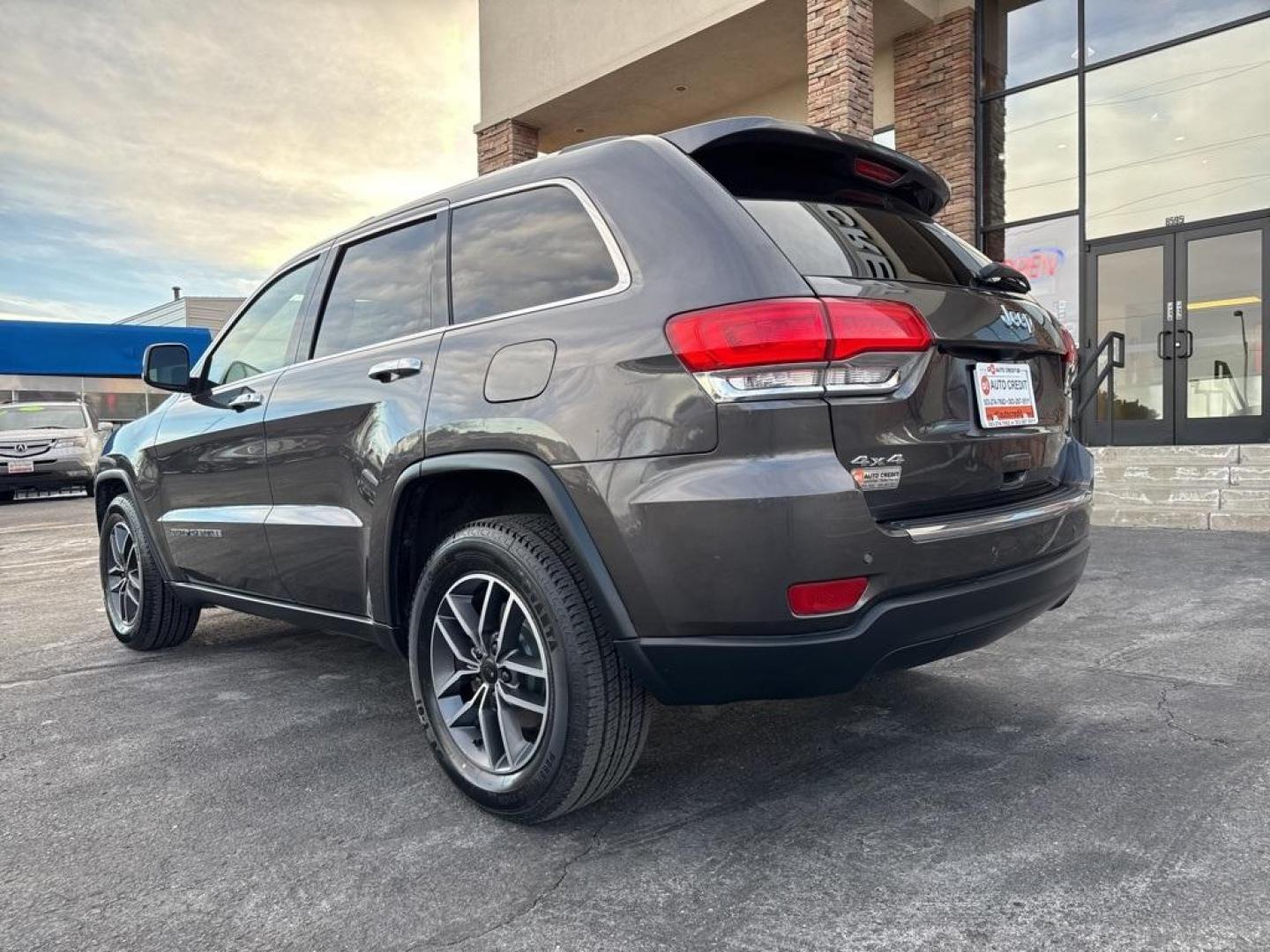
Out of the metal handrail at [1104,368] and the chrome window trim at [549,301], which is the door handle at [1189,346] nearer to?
the metal handrail at [1104,368]

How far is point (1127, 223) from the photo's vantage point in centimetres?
1088

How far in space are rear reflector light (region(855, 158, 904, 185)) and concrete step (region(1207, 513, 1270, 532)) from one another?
6.51 m

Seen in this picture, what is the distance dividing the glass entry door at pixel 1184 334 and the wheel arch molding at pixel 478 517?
10468 mm

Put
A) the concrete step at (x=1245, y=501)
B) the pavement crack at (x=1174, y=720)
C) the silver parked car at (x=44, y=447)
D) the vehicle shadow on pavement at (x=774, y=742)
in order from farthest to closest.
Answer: the silver parked car at (x=44, y=447) → the concrete step at (x=1245, y=501) → the pavement crack at (x=1174, y=720) → the vehicle shadow on pavement at (x=774, y=742)

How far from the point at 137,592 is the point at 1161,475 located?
8554 millimetres

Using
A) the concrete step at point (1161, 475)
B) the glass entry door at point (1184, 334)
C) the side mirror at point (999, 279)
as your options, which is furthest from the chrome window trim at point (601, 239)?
the glass entry door at point (1184, 334)

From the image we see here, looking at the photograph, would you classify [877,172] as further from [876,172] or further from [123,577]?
[123,577]

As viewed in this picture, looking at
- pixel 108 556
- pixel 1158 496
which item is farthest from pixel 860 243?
pixel 1158 496

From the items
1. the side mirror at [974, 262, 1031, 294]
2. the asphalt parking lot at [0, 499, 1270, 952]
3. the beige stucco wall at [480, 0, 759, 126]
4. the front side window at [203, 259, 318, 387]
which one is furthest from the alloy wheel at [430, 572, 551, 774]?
the beige stucco wall at [480, 0, 759, 126]

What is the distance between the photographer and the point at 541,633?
2205 millimetres

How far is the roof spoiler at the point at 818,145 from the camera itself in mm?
2322

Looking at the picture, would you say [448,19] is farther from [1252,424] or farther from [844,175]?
[844,175]

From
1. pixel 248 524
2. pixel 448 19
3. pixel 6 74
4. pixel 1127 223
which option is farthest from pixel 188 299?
pixel 248 524

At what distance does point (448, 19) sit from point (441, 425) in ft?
44.1
